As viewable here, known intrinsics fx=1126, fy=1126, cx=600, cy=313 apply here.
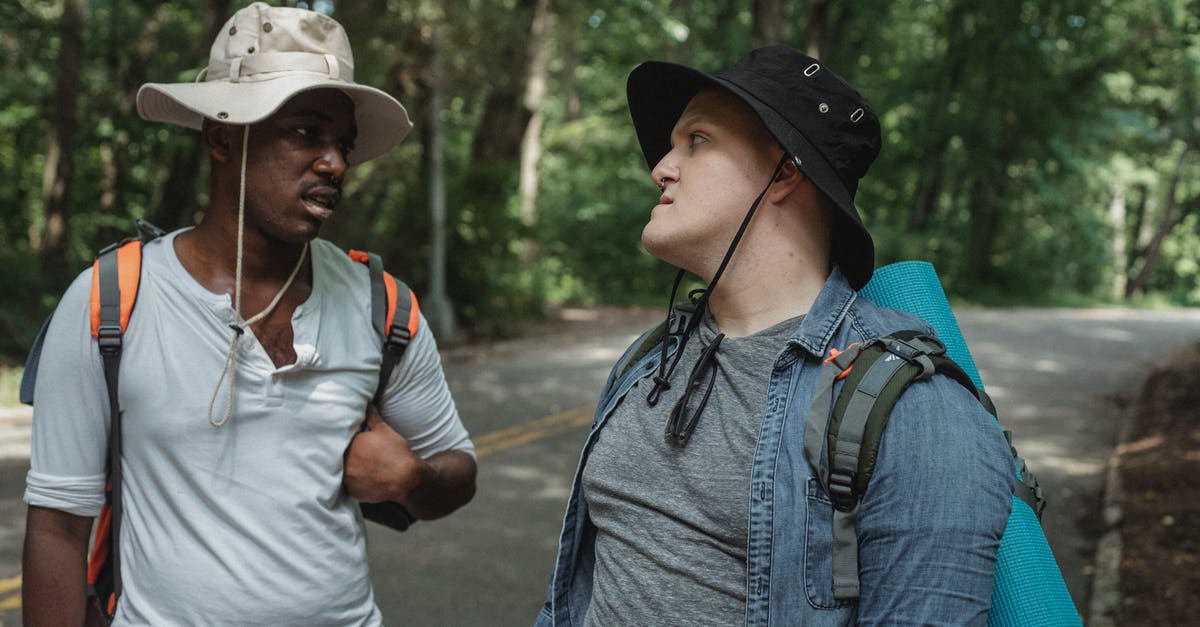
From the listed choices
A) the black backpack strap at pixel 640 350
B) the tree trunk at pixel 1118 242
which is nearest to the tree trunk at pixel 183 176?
the black backpack strap at pixel 640 350

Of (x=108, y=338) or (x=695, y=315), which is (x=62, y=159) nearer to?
(x=108, y=338)

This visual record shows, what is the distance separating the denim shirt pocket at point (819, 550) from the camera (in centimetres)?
181

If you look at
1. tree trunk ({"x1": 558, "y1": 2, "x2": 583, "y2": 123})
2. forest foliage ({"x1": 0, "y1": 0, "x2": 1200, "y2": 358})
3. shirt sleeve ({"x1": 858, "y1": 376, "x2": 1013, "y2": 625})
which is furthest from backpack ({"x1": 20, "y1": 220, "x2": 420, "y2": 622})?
tree trunk ({"x1": 558, "y1": 2, "x2": 583, "y2": 123})

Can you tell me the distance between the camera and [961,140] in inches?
1219

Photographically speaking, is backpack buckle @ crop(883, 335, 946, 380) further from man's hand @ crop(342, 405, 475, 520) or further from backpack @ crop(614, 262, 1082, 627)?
man's hand @ crop(342, 405, 475, 520)

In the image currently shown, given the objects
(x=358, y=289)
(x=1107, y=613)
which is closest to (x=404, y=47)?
(x=1107, y=613)

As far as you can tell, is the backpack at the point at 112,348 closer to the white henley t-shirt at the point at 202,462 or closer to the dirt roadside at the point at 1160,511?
the white henley t-shirt at the point at 202,462

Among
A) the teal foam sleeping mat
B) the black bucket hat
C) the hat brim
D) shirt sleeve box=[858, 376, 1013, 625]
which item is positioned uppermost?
the black bucket hat

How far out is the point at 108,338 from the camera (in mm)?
2273

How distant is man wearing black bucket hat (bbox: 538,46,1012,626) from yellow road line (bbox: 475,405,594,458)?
7.35m

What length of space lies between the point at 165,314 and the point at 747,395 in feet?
4.10

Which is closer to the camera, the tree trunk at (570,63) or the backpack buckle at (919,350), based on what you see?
the backpack buckle at (919,350)

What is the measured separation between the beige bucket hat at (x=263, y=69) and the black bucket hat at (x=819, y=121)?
0.84 meters

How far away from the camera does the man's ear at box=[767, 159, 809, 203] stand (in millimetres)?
2121
